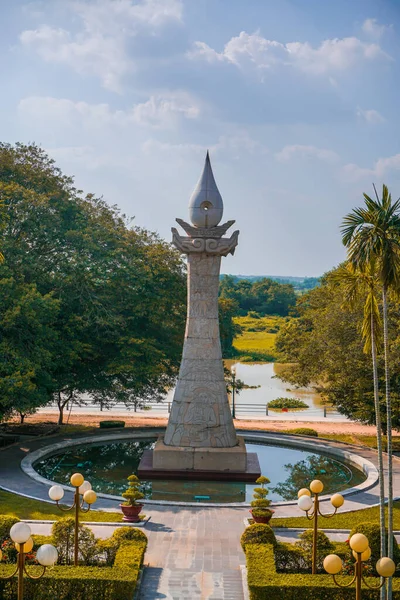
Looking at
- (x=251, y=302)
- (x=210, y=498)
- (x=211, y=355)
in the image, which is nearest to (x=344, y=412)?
(x=211, y=355)

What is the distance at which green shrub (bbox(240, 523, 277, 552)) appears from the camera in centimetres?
1418

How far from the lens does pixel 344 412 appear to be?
97.3 ft

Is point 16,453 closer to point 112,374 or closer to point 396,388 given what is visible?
point 112,374

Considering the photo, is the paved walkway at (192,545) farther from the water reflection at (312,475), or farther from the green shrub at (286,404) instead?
the green shrub at (286,404)

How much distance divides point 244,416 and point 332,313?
12.2 m

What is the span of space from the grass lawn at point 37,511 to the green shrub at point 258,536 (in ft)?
13.4

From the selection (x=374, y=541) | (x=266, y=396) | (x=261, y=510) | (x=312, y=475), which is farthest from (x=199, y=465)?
(x=266, y=396)

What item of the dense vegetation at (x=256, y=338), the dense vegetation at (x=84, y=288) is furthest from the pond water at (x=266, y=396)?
the dense vegetation at (x=84, y=288)

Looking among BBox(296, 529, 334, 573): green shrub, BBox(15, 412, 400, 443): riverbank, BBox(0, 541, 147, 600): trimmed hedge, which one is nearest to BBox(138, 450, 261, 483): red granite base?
BBox(296, 529, 334, 573): green shrub

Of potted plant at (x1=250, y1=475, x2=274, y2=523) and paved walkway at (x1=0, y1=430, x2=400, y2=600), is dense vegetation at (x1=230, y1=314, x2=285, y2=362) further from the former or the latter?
potted plant at (x1=250, y1=475, x2=274, y2=523)

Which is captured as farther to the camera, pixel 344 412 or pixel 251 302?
pixel 251 302

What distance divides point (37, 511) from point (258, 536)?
22.1 feet

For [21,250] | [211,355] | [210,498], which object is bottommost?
[210,498]

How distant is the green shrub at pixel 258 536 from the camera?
1418cm
